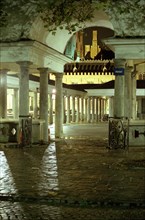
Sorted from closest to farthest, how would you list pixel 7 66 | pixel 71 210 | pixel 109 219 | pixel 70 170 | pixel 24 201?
pixel 109 219
pixel 71 210
pixel 24 201
pixel 70 170
pixel 7 66

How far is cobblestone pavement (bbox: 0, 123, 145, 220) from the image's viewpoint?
9.09 metres

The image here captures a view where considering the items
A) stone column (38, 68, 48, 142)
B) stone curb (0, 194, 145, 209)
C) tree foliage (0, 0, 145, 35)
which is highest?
tree foliage (0, 0, 145, 35)

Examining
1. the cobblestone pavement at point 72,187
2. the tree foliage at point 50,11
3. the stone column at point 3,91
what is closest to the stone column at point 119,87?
the tree foliage at point 50,11

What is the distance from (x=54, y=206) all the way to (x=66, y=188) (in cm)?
147

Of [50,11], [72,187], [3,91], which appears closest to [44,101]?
[3,91]

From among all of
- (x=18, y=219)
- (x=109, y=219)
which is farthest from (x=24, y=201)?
(x=109, y=219)

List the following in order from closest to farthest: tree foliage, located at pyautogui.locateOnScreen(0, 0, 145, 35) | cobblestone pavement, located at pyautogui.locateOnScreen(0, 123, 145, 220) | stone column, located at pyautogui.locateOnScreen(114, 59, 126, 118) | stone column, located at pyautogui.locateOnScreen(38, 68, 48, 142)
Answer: cobblestone pavement, located at pyautogui.locateOnScreen(0, 123, 145, 220) → tree foliage, located at pyautogui.locateOnScreen(0, 0, 145, 35) → stone column, located at pyautogui.locateOnScreen(114, 59, 126, 118) → stone column, located at pyautogui.locateOnScreen(38, 68, 48, 142)

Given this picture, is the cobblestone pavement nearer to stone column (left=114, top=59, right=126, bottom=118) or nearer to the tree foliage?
stone column (left=114, top=59, right=126, bottom=118)

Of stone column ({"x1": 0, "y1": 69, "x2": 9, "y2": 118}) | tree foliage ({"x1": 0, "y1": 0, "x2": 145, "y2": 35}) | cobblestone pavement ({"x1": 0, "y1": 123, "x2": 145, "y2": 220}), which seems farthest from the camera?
stone column ({"x1": 0, "y1": 69, "x2": 9, "y2": 118})

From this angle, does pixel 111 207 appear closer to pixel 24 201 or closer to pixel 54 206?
pixel 54 206

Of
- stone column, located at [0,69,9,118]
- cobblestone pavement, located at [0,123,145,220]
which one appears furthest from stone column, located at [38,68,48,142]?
cobblestone pavement, located at [0,123,145,220]

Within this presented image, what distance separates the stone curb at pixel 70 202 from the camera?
9533mm

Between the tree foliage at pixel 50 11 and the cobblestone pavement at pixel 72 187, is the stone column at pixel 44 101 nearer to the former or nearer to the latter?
the tree foliage at pixel 50 11

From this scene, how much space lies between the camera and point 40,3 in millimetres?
21062
